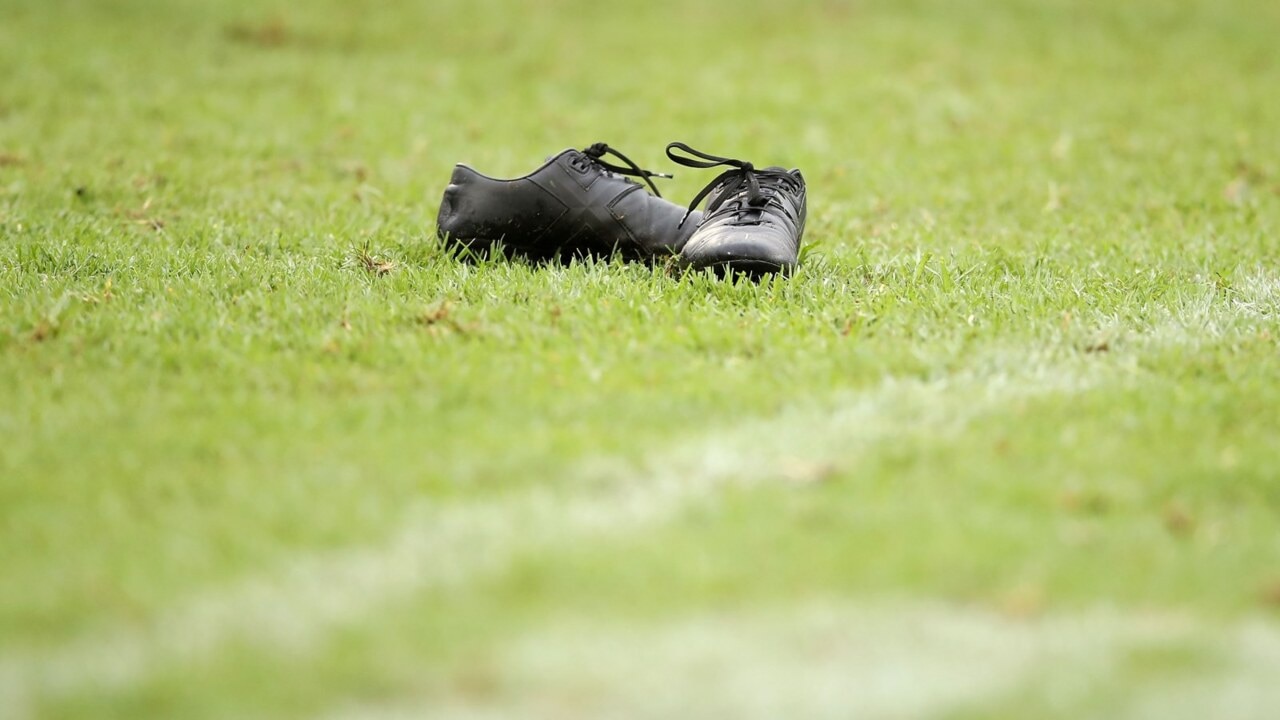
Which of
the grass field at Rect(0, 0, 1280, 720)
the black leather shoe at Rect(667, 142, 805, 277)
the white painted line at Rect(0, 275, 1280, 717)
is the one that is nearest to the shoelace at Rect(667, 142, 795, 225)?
the black leather shoe at Rect(667, 142, 805, 277)

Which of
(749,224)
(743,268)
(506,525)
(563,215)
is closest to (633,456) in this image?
(506,525)

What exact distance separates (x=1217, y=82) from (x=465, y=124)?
21.9ft

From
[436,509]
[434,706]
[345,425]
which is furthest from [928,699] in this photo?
[345,425]

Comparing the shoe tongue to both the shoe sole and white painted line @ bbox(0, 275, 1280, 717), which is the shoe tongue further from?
white painted line @ bbox(0, 275, 1280, 717)

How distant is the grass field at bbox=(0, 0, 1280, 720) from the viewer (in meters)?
2.27

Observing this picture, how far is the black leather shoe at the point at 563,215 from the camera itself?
196 inches

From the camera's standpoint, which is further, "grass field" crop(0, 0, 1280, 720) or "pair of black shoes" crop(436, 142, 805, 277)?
"pair of black shoes" crop(436, 142, 805, 277)

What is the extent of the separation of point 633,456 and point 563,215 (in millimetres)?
2049

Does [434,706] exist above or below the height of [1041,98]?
below

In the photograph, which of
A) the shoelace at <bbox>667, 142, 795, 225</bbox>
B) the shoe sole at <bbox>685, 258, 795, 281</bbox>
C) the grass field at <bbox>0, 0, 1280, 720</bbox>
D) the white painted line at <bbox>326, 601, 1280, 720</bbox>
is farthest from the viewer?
the shoelace at <bbox>667, 142, 795, 225</bbox>

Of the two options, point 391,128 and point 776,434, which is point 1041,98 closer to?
point 391,128

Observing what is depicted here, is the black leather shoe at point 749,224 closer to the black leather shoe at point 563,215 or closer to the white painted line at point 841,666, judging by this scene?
the black leather shoe at point 563,215

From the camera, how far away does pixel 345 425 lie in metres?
3.34

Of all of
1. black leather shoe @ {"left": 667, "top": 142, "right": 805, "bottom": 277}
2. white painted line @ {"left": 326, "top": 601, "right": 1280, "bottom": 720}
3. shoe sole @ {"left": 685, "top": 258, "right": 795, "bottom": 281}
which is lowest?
white painted line @ {"left": 326, "top": 601, "right": 1280, "bottom": 720}
